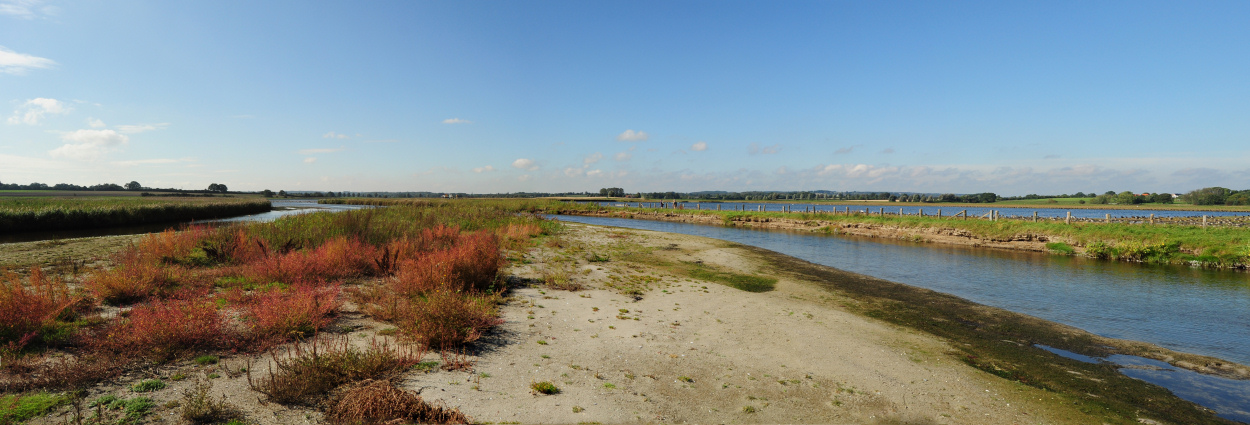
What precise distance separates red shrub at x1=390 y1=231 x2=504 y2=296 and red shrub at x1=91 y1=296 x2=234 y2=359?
341 centimetres

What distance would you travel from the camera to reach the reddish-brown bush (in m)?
4.84

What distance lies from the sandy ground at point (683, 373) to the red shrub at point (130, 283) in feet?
15.1

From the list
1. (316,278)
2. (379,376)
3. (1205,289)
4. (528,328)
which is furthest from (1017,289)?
(316,278)

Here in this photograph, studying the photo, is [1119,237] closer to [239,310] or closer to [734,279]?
[734,279]

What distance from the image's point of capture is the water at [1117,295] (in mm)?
8570

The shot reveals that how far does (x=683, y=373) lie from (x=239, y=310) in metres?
8.56

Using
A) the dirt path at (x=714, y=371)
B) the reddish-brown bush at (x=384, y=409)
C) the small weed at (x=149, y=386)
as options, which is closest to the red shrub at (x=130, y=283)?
the small weed at (x=149, y=386)

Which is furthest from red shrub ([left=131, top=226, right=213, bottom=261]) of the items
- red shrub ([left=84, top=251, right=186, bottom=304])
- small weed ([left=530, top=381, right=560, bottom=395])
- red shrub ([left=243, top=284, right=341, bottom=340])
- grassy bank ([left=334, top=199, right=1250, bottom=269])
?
grassy bank ([left=334, top=199, right=1250, bottom=269])

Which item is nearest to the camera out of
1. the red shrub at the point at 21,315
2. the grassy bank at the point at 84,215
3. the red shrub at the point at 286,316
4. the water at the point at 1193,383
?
the red shrub at the point at 21,315

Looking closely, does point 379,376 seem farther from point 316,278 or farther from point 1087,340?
point 1087,340

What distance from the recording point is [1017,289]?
17156 mm

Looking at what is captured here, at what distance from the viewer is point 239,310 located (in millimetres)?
8492

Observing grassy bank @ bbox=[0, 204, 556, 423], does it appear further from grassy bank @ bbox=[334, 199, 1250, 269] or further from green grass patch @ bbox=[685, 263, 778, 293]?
grassy bank @ bbox=[334, 199, 1250, 269]

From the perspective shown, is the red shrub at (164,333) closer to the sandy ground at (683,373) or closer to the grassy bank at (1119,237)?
the sandy ground at (683,373)
